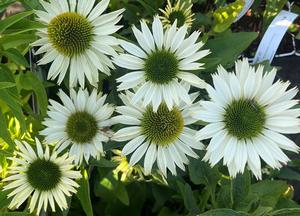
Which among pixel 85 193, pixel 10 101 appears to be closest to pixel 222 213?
pixel 85 193

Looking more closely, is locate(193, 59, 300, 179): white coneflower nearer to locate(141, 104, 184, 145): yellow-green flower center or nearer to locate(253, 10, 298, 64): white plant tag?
locate(141, 104, 184, 145): yellow-green flower center

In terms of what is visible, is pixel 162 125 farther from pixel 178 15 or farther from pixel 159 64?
pixel 178 15

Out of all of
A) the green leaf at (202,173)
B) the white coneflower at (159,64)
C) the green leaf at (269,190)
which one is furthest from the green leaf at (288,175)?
the white coneflower at (159,64)

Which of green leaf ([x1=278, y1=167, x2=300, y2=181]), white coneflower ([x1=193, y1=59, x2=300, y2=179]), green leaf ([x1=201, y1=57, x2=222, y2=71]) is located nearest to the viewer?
white coneflower ([x1=193, y1=59, x2=300, y2=179])

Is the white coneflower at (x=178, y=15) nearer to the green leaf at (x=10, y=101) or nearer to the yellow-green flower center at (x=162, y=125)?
the yellow-green flower center at (x=162, y=125)

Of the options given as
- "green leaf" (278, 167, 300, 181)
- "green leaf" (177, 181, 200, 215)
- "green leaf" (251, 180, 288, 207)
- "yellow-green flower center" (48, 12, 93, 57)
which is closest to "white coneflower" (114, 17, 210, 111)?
"yellow-green flower center" (48, 12, 93, 57)
